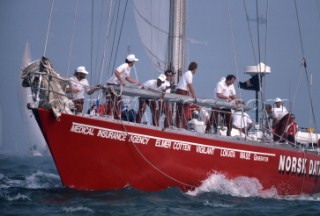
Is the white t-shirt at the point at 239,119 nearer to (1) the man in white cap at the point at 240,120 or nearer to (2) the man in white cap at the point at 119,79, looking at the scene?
(1) the man in white cap at the point at 240,120

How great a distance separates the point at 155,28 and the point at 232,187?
5704 millimetres

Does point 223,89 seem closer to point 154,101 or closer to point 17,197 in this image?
point 154,101

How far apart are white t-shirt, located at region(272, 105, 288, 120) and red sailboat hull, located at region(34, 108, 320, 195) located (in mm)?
3182

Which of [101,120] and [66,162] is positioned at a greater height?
[101,120]

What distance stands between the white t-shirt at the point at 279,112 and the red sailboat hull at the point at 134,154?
10.4ft

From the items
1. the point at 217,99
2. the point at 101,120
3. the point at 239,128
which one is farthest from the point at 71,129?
the point at 239,128

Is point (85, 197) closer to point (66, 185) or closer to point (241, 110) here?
point (66, 185)

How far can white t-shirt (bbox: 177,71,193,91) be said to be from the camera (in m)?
15.2

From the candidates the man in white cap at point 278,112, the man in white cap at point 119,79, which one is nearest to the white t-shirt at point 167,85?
the man in white cap at point 119,79

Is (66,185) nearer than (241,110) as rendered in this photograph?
Yes

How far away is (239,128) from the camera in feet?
54.4

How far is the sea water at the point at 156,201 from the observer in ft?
38.5

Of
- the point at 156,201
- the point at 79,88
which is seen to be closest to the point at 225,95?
the point at 79,88

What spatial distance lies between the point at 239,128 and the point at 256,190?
170cm
